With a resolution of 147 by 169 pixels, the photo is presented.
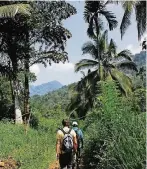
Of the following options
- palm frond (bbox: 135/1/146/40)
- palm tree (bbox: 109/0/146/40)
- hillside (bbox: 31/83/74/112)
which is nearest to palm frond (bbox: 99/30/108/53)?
hillside (bbox: 31/83/74/112)

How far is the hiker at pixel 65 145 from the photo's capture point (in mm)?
8781

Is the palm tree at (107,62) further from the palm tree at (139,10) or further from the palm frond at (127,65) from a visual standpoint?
the palm tree at (139,10)

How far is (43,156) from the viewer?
1338 cm

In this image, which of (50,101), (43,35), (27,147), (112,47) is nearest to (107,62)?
(112,47)

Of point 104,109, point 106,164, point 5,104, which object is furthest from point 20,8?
point 106,164

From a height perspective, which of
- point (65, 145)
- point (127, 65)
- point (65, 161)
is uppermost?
point (127, 65)

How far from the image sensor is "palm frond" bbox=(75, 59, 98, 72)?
1283 inches

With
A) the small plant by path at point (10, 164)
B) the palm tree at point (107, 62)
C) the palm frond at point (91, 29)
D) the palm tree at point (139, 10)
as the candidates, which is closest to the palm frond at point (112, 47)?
the palm tree at point (107, 62)

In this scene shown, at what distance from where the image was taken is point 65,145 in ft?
28.7

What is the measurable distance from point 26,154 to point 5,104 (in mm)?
13386

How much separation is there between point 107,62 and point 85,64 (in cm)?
173

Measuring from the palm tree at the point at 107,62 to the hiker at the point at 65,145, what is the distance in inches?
834

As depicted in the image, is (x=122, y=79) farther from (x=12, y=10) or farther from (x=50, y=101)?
(x=50, y=101)

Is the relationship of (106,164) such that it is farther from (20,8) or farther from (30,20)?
(30,20)
